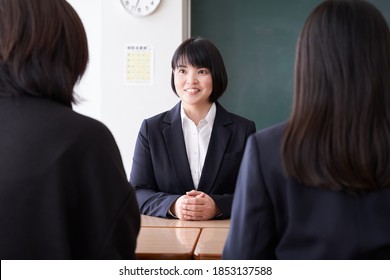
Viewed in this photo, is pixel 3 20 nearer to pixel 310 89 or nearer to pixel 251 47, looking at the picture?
pixel 310 89

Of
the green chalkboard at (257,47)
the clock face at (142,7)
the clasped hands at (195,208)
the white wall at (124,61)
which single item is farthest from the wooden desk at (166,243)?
the clock face at (142,7)

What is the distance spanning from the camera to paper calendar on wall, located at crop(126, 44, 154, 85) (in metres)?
3.89

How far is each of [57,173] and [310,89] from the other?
61cm

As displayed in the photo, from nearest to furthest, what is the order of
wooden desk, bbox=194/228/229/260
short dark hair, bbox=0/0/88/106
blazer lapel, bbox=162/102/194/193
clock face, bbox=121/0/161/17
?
short dark hair, bbox=0/0/88/106
wooden desk, bbox=194/228/229/260
blazer lapel, bbox=162/102/194/193
clock face, bbox=121/0/161/17

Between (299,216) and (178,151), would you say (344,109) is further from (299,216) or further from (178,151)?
(178,151)

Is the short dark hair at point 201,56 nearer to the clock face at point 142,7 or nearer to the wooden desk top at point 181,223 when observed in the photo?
the wooden desk top at point 181,223

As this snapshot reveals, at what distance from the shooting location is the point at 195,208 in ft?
7.22

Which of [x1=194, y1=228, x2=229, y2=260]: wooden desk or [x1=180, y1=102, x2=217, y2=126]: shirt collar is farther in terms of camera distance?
[x1=180, y1=102, x2=217, y2=126]: shirt collar

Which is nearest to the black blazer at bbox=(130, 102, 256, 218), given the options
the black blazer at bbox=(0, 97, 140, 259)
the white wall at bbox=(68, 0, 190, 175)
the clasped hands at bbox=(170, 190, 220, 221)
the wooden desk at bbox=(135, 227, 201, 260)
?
the clasped hands at bbox=(170, 190, 220, 221)

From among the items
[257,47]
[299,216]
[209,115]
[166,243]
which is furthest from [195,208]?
[257,47]

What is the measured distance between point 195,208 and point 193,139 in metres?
0.49

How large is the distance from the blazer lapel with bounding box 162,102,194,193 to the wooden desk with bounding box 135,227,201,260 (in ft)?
1.52

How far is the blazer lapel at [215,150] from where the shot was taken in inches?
98.7

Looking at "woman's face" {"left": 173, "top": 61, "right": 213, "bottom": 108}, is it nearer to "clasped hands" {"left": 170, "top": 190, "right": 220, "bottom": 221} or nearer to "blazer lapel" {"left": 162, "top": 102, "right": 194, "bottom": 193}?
"blazer lapel" {"left": 162, "top": 102, "right": 194, "bottom": 193}
